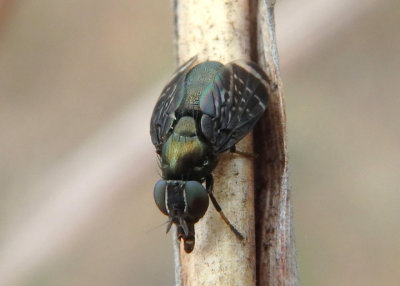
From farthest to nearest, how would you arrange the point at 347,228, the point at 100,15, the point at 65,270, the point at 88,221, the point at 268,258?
the point at 100,15, the point at 65,270, the point at 347,228, the point at 88,221, the point at 268,258

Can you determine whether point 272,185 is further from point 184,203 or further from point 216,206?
point 184,203

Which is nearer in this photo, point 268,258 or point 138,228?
point 268,258

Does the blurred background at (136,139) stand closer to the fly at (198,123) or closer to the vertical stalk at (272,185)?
the fly at (198,123)

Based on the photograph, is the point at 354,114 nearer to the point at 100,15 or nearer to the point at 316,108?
the point at 316,108

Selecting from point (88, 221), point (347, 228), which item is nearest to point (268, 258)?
point (88, 221)

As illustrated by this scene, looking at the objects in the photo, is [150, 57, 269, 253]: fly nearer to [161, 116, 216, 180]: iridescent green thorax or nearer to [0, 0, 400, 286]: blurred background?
[161, 116, 216, 180]: iridescent green thorax

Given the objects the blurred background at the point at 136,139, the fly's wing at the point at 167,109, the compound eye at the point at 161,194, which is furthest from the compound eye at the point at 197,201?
the blurred background at the point at 136,139
